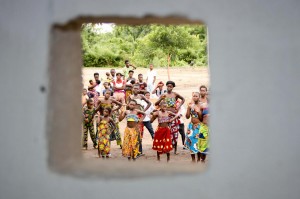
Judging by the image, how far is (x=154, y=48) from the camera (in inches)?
744

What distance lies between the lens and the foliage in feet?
60.1

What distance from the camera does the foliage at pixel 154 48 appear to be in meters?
18.3

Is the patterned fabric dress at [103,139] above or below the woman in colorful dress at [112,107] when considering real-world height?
below

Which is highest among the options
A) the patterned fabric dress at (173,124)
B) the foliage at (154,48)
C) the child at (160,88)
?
the foliage at (154,48)

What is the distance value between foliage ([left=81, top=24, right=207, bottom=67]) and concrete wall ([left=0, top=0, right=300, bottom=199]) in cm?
1569

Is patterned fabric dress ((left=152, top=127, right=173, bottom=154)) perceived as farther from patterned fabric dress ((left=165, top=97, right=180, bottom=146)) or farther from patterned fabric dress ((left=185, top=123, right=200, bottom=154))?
patterned fabric dress ((left=185, top=123, right=200, bottom=154))

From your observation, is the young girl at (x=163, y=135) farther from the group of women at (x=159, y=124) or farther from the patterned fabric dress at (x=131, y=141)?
the patterned fabric dress at (x=131, y=141)

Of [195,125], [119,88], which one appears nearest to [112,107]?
[195,125]
